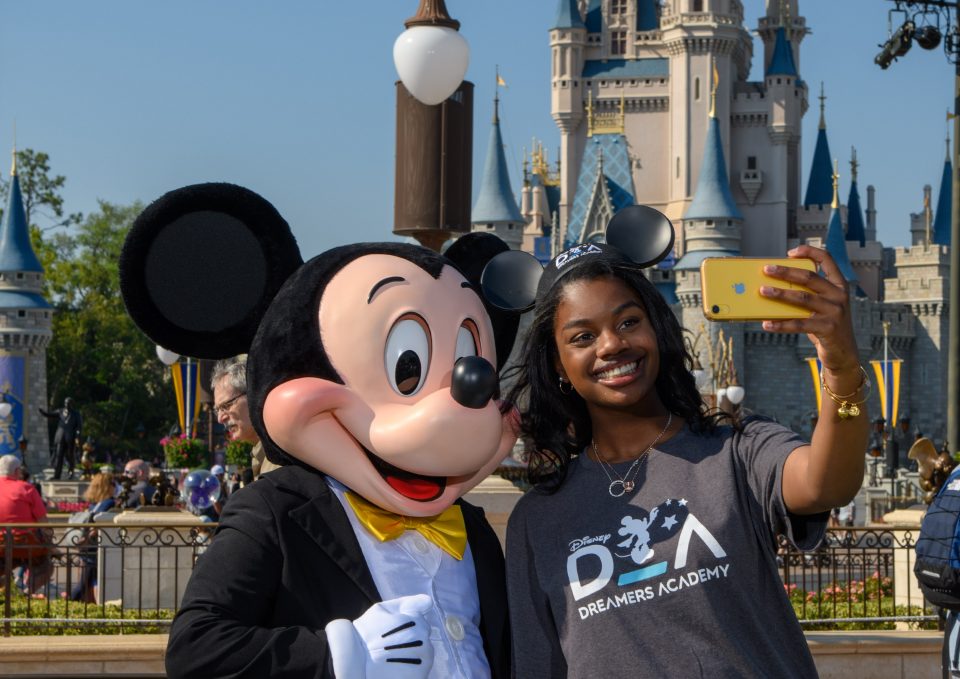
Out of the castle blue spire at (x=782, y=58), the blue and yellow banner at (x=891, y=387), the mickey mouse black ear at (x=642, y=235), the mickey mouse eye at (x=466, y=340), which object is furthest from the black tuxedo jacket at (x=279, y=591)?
the castle blue spire at (x=782, y=58)

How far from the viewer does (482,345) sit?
344 cm

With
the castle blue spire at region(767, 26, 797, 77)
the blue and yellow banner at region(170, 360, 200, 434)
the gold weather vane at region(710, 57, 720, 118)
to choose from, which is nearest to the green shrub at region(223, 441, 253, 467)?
the blue and yellow banner at region(170, 360, 200, 434)

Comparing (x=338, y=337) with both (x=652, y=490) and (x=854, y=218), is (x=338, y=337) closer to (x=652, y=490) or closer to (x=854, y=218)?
(x=652, y=490)

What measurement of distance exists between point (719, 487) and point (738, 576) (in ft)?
0.55

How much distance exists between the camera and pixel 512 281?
3.37 m

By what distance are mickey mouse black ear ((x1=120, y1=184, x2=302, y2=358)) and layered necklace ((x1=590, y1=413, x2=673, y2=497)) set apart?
1019 millimetres

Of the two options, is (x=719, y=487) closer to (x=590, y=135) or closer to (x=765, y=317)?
(x=765, y=317)

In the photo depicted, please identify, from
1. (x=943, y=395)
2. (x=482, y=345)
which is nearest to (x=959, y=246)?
(x=482, y=345)

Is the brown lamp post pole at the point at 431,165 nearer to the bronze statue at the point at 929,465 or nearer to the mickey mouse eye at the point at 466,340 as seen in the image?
the mickey mouse eye at the point at 466,340

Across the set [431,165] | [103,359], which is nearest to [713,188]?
[103,359]

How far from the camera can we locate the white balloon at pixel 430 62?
552 cm

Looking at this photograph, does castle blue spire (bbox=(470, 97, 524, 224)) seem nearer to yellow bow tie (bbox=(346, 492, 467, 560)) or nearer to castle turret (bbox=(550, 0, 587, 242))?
castle turret (bbox=(550, 0, 587, 242))

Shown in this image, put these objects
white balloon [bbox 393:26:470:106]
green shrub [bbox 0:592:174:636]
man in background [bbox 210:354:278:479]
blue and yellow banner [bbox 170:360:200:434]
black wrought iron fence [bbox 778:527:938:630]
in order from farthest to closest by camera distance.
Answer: blue and yellow banner [bbox 170:360:200:434], black wrought iron fence [bbox 778:527:938:630], green shrub [bbox 0:592:174:636], white balloon [bbox 393:26:470:106], man in background [bbox 210:354:278:479]

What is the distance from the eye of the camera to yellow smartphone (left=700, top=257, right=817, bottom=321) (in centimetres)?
260
